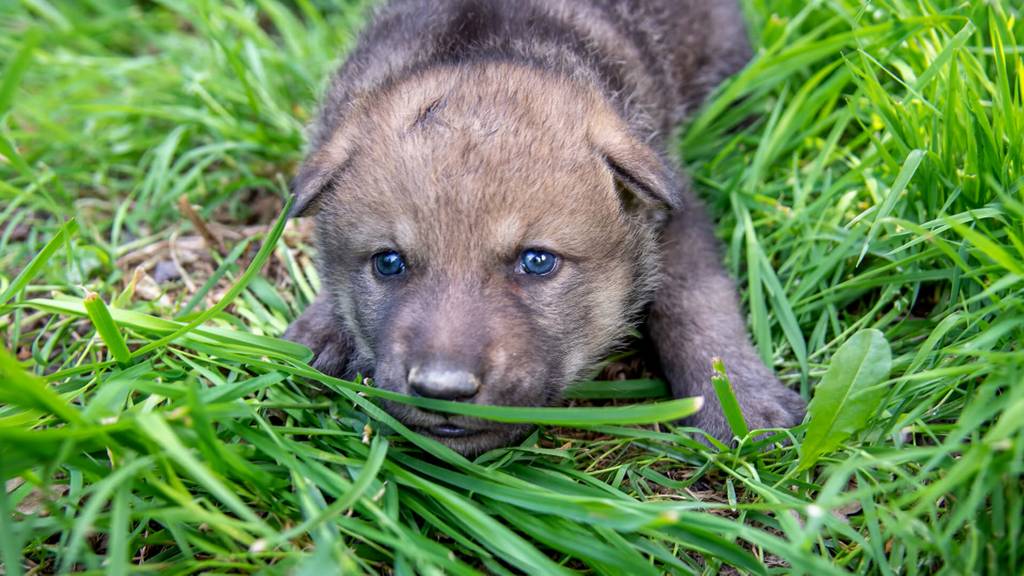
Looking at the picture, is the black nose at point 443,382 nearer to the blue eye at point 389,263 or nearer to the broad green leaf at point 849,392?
the blue eye at point 389,263

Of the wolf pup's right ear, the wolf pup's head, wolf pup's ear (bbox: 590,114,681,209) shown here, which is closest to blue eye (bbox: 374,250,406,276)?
the wolf pup's head

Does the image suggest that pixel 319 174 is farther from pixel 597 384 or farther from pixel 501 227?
pixel 597 384

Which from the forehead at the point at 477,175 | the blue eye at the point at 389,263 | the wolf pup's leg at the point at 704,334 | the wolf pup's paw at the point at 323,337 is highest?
the forehead at the point at 477,175

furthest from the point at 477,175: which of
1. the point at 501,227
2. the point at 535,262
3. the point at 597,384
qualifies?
the point at 597,384

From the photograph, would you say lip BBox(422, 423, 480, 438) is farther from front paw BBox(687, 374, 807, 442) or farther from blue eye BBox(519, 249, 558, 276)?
front paw BBox(687, 374, 807, 442)

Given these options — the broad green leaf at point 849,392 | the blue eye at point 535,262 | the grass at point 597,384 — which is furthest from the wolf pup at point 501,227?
the broad green leaf at point 849,392

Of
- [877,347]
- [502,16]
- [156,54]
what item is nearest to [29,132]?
[156,54]

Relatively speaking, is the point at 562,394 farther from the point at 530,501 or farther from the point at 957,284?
the point at 957,284
